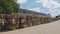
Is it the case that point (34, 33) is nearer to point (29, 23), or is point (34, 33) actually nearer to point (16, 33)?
point (16, 33)

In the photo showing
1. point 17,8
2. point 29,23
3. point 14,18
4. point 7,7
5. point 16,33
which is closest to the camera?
point 16,33

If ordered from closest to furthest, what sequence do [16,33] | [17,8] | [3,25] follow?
[16,33] < [3,25] < [17,8]

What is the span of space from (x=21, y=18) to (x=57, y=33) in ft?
9.73

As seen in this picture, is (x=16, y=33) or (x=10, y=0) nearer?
(x=16, y=33)

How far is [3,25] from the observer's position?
10078 millimetres

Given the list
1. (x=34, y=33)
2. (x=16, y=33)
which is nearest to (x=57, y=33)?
(x=34, y=33)

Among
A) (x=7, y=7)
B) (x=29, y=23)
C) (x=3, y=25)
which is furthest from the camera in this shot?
(x=7, y=7)

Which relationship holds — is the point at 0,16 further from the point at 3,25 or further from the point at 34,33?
the point at 34,33

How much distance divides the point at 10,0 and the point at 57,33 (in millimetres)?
26903

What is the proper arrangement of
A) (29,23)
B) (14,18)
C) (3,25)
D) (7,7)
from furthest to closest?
(7,7)
(29,23)
(14,18)
(3,25)

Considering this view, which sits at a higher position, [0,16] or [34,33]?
[0,16]

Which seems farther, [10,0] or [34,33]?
[10,0]

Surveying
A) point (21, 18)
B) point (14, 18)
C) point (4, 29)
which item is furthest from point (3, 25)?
point (21, 18)

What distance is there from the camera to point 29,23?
1277 centimetres
